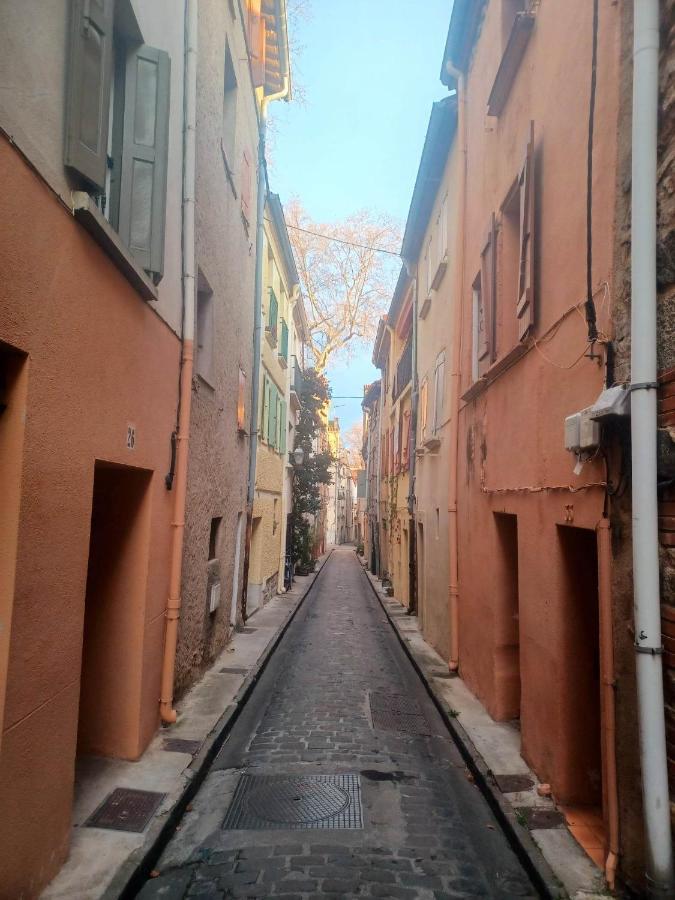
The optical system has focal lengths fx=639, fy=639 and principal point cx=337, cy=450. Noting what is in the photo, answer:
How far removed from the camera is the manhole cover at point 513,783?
5.43 meters

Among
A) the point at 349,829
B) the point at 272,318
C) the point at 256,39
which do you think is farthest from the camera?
the point at 272,318

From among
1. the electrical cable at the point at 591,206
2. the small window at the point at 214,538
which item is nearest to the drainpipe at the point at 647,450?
the electrical cable at the point at 591,206

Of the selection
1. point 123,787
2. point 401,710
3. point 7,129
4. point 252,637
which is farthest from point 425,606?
point 7,129

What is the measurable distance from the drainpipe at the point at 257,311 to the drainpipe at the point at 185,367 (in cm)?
617

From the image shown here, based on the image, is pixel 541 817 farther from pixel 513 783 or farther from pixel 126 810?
pixel 126 810

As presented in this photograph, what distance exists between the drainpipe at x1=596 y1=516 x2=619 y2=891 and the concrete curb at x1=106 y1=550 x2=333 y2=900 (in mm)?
2943

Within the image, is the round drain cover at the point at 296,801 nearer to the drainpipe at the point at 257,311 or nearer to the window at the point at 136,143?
the window at the point at 136,143

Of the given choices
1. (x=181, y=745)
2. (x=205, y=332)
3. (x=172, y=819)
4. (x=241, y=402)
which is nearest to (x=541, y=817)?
(x=172, y=819)

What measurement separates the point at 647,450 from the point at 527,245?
324 cm

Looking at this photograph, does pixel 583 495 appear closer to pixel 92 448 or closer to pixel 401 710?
pixel 92 448

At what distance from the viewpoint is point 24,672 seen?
11.5 feet

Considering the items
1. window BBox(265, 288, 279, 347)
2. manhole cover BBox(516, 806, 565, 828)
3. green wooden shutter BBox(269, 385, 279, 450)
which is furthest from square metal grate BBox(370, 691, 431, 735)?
green wooden shutter BBox(269, 385, 279, 450)

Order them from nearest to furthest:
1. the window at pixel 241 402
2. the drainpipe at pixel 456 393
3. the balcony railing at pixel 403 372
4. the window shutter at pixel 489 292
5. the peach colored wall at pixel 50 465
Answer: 1. the peach colored wall at pixel 50 465
2. the window shutter at pixel 489 292
3. the drainpipe at pixel 456 393
4. the window at pixel 241 402
5. the balcony railing at pixel 403 372

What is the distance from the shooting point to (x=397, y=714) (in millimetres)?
7895
